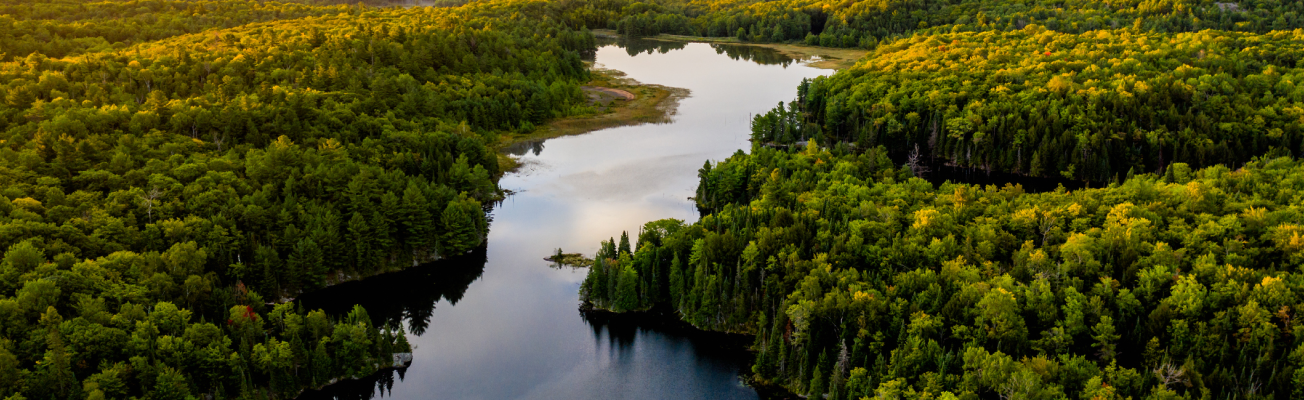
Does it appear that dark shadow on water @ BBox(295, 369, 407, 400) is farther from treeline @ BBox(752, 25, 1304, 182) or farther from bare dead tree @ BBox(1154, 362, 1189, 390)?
treeline @ BBox(752, 25, 1304, 182)

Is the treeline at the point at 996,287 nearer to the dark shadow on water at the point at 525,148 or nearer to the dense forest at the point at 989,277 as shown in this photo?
the dense forest at the point at 989,277

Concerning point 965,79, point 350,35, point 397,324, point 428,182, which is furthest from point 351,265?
point 965,79

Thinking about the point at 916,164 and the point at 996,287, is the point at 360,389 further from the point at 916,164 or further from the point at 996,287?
the point at 916,164

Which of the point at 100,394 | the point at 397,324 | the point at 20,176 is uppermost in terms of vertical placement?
the point at 20,176

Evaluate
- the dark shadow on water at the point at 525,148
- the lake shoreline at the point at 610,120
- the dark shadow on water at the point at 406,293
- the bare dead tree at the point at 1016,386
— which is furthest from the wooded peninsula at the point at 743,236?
the lake shoreline at the point at 610,120

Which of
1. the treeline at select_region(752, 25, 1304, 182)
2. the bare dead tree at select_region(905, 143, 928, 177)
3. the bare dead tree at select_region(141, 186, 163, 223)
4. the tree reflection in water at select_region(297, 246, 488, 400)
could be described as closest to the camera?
the bare dead tree at select_region(141, 186, 163, 223)

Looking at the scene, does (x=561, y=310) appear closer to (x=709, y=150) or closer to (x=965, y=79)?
(x=709, y=150)

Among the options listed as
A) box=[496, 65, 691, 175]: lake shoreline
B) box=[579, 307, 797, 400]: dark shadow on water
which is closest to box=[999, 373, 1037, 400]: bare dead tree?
box=[579, 307, 797, 400]: dark shadow on water
